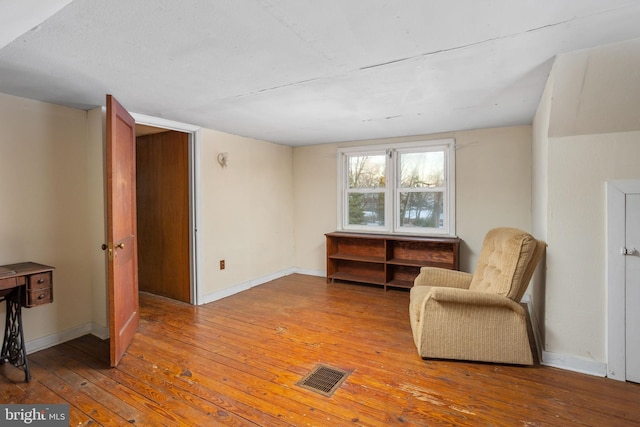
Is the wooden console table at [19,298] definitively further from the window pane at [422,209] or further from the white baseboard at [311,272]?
the window pane at [422,209]

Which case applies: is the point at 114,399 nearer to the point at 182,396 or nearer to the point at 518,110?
the point at 182,396

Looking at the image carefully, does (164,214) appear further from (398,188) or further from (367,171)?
(398,188)

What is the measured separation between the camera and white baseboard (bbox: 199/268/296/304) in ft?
12.7

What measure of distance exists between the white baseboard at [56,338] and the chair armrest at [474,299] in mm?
3066

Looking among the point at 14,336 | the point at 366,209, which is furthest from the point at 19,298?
the point at 366,209

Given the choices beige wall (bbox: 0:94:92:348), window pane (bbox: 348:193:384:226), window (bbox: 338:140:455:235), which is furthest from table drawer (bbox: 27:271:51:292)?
window pane (bbox: 348:193:384:226)

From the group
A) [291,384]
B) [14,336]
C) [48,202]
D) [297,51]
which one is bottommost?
[291,384]

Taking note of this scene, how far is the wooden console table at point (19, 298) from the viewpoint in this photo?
7.37 feet

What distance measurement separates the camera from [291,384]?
2.15m

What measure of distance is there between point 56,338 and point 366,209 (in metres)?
3.73

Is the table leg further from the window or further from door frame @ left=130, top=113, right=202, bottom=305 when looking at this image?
the window

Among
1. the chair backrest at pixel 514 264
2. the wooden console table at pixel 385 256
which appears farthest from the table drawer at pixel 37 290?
the chair backrest at pixel 514 264

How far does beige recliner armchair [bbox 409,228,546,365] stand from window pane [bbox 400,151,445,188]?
1.94 m

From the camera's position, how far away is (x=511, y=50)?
186 cm
